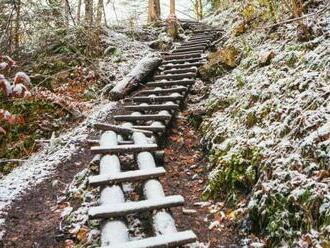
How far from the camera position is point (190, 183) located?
207 inches

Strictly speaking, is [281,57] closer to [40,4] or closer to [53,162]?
[53,162]

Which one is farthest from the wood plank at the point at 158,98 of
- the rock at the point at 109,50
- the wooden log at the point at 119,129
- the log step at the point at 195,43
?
the log step at the point at 195,43

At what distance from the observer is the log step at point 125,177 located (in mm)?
4191

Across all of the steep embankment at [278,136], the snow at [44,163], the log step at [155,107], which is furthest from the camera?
the log step at [155,107]

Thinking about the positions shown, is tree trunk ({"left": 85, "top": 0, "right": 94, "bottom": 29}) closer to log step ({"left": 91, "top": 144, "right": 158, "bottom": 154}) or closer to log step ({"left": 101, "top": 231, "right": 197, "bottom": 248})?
log step ({"left": 91, "top": 144, "right": 158, "bottom": 154})

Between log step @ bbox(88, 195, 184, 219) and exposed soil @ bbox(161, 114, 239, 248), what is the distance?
52 cm

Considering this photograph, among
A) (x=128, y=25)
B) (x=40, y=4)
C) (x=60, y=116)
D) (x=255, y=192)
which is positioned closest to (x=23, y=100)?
(x=60, y=116)

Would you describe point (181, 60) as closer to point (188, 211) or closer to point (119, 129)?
point (119, 129)

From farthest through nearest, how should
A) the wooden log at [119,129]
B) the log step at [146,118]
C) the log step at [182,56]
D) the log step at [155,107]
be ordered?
the log step at [182,56] → the log step at [155,107] → the log step at [146,118] → the wooden log at [119,129]

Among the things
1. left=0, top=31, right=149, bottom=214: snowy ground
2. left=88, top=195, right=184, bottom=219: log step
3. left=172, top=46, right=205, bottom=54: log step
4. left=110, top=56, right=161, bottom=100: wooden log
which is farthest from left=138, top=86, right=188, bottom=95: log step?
left=88, top=195, right=184, bottom=219: log step

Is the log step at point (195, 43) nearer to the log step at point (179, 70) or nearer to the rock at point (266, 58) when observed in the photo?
the log step at point (179, 70)

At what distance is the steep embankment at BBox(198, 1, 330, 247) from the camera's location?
3.56 m

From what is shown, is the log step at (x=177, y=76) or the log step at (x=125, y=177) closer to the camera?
the log step at (x=125, y=177)

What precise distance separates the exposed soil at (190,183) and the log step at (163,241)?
2.40 feet
